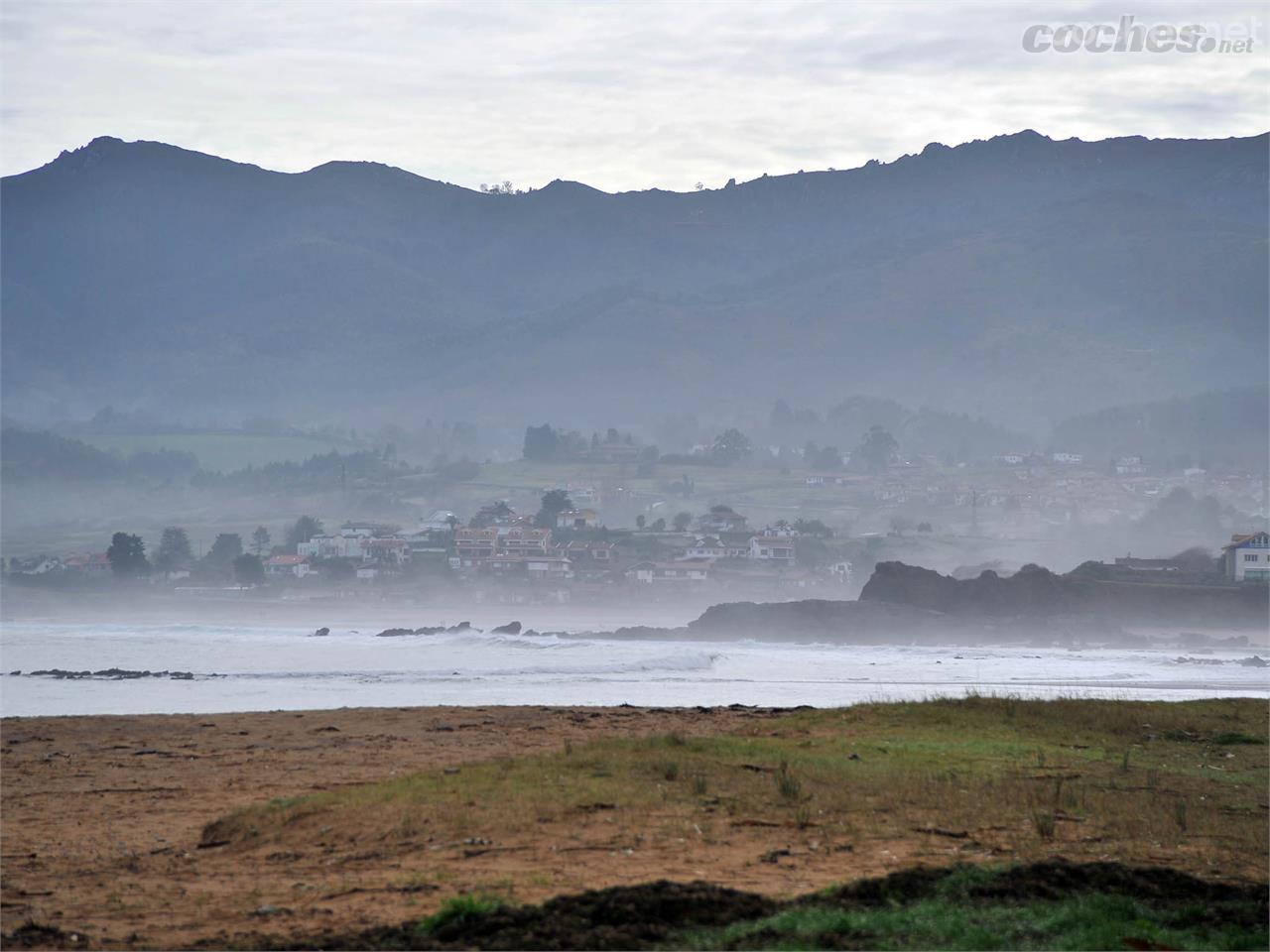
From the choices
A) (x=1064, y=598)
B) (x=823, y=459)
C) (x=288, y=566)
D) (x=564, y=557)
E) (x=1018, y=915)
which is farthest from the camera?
(x=823, y=459)

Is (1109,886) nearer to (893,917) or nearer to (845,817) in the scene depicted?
(893,917)

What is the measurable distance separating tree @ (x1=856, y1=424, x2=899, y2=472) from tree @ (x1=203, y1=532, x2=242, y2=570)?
59.4 m

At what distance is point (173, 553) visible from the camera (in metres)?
83.7

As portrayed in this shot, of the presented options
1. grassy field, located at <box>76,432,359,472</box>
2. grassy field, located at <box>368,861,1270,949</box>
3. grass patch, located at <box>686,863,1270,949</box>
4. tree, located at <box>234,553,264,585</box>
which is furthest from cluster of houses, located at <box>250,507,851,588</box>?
grassy field, located at <box>368,861,1270,949</box>

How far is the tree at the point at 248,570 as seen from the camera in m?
75.7

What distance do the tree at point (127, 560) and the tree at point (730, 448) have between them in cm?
6336

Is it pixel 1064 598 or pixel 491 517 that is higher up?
pixel 491 517

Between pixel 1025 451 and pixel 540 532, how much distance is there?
7567 cm

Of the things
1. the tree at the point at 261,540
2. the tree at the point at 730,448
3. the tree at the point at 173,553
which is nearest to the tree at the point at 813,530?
the tree at the point at 261,540

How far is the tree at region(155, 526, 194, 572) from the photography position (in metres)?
81.8

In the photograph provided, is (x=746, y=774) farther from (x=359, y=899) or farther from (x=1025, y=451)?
(x=1025, y=451)

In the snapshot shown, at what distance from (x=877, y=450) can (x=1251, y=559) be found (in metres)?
70.7

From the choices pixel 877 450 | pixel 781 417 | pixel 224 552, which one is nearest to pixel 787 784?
pixel 224 552

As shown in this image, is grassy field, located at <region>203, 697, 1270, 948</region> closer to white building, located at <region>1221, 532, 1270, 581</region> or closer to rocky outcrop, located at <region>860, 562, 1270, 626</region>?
rocky outcrop, located at <region>860, 562, 1270, 626</region>
